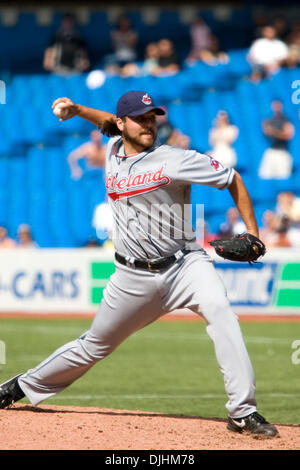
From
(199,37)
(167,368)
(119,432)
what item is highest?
(199,37)

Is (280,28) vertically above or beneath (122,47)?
above

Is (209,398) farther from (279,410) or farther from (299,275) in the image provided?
(299,275)

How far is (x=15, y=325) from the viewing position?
44.9ft

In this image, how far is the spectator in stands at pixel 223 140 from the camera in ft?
56.4

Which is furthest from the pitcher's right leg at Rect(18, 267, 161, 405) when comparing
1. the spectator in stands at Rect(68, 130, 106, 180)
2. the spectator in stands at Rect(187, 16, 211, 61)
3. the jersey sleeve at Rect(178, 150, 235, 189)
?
the spectator in stands at Rect(187, 16, 211, 61)

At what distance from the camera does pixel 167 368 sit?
997 centimetres

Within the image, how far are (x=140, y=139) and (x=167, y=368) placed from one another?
449 cm

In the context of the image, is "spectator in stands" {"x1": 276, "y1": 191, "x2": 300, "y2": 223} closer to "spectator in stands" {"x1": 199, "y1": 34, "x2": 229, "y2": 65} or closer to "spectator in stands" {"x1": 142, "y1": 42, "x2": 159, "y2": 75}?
"spectator in stands" {"x1": 199, "y1": 34, "x2": 229, "y2": 65}

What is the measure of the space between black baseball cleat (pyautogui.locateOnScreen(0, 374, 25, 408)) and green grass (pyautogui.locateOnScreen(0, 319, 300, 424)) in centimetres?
114

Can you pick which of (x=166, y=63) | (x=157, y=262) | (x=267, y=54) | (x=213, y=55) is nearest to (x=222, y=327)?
(x=157, y=262)

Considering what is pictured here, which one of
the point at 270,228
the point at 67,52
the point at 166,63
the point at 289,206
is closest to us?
the point at 270,228

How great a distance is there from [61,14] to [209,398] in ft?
53.2

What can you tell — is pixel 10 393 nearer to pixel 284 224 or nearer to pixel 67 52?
pixel 284 224
